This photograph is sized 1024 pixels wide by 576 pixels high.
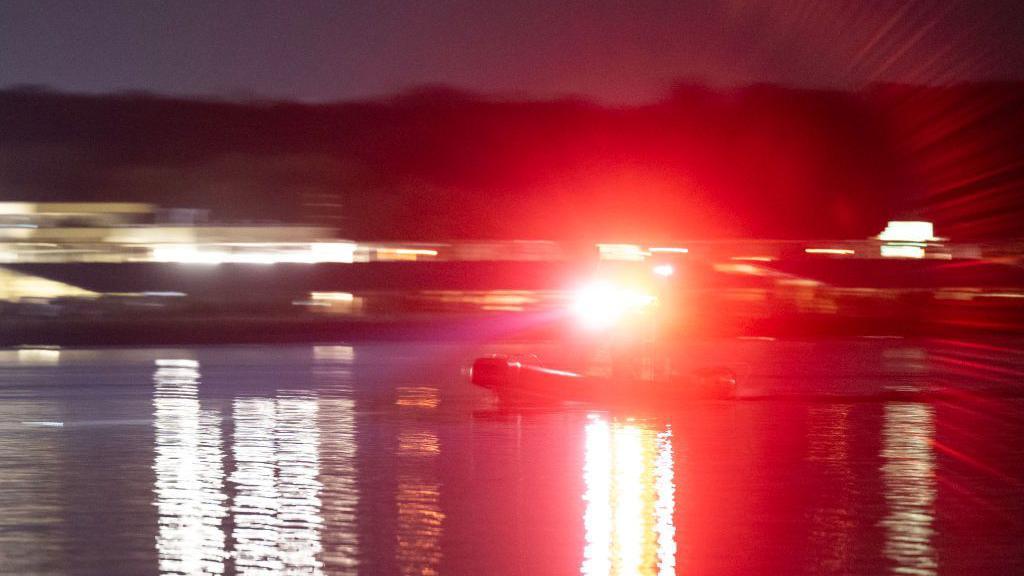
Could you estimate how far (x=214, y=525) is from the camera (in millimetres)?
6480

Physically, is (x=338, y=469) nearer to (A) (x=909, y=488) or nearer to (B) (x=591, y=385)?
(A) (x=909, y=488)

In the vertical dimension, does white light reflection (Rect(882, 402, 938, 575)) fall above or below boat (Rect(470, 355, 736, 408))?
below

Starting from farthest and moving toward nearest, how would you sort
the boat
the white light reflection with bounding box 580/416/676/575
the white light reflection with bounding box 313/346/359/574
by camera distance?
the boat → the white light reflection with bounding box 313/346/359/574 → the white light reflection with bounding box 580/416/676/575

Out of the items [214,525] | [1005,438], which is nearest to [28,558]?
[214,525]

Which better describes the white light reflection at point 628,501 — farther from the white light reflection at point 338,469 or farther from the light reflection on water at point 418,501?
the white light reflection at point 338,469

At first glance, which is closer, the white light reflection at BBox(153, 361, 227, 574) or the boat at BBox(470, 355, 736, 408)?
the white light reflection at BBox(153, 361, 227, 574)

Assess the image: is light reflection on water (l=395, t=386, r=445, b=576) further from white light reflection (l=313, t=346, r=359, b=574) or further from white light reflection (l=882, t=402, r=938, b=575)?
white light reflection (l=882, t=402, r=938, b=575)

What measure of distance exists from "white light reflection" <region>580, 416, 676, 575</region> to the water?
2 cm

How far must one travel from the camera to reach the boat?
11.5 metres

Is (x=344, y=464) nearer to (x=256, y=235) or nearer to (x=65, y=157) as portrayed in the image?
(x=256, y=235)

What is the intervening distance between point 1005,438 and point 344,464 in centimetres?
524

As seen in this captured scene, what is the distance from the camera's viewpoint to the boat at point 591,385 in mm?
11547

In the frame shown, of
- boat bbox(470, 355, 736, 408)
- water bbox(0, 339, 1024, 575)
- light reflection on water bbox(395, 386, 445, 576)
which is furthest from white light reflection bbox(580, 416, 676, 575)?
boat bbox(470, 355, 736, 408)

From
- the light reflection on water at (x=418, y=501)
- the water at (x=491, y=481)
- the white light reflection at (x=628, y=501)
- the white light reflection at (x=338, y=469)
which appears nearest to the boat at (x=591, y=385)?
the water at (x=491, y=481)
